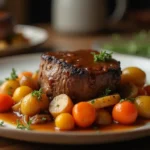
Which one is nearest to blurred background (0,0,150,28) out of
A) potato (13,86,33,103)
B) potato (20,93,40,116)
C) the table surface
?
the table surface

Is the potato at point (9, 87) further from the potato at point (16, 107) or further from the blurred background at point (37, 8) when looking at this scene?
the blurred background at point (37, 8)

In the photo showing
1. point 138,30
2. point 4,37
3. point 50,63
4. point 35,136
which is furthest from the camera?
point 138,30

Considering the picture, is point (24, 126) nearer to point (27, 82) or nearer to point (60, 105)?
point (60, 105)

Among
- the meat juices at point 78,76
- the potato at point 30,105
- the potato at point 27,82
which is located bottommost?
the potato at point 30,105

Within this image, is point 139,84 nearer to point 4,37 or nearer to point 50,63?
point 50,63

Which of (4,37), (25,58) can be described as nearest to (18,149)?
(25,58)

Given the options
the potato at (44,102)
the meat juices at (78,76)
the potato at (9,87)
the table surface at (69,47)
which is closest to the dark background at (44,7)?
the table surface at (69,47)
